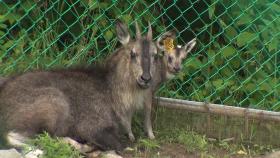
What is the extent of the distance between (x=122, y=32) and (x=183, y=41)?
1.02 meters

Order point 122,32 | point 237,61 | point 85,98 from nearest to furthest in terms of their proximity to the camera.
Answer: point 85,98 → point 122,32 → point 237,61

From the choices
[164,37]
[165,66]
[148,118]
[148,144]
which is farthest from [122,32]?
[148,144]

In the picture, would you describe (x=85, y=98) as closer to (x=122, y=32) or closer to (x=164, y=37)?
(x=122, y=32)

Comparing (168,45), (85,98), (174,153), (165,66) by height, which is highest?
(168,45)

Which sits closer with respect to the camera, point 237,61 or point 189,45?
point 189,45

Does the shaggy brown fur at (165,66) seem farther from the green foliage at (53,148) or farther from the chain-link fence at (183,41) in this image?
the green foliage at (53,148)

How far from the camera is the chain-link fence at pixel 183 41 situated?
7449 mm

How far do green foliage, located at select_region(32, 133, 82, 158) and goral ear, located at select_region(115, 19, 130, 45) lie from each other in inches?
46.2

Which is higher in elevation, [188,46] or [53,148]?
[188,46]

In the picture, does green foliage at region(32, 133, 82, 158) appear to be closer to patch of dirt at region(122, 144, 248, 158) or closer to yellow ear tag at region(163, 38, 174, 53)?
patch of dirt at region(122, 144, 248, 158)

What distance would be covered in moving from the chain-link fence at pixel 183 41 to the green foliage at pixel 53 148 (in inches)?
47.8

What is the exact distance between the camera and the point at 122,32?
7.08 m

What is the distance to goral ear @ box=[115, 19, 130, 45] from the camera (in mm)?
7020

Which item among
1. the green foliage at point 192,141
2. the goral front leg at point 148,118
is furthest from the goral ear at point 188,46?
the green foliage at point 192,141
